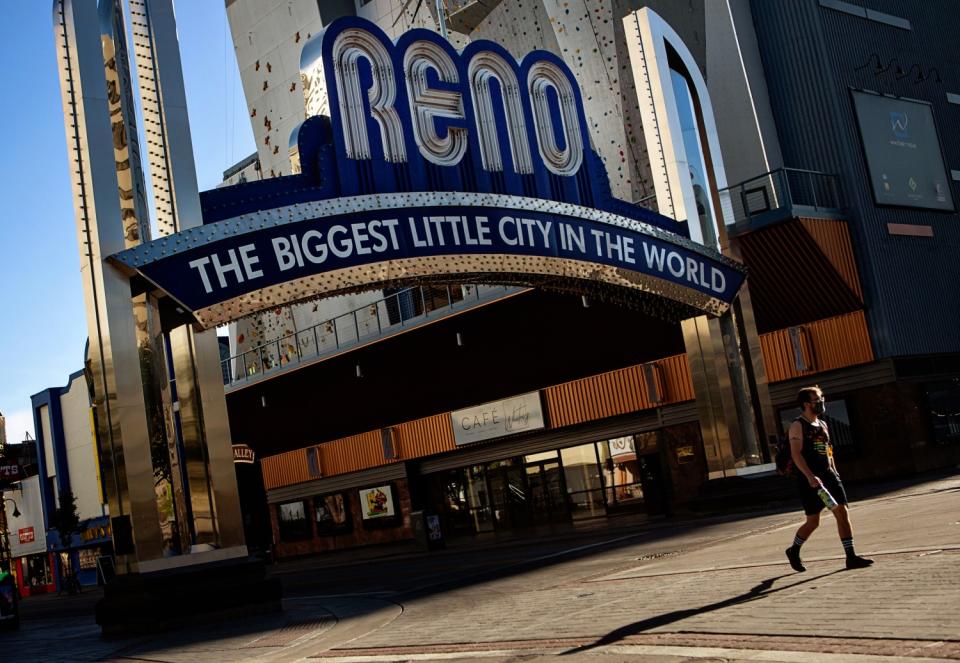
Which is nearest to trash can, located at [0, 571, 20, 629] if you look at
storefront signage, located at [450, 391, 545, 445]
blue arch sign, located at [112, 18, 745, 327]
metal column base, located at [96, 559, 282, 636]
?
metal column base, located at [96, 559, 282, 636]

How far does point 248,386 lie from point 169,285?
24.0 metres

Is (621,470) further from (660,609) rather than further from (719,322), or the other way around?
(660,609)

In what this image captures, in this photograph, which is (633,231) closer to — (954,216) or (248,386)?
(954,216)

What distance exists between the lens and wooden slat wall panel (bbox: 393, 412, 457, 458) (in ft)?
122

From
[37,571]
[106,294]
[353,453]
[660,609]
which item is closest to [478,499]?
[353,453]

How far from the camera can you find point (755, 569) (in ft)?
34.4

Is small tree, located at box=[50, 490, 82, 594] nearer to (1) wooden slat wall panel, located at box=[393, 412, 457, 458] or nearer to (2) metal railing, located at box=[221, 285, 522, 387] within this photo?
(2) metal railing, located at box=[221, 285, 522, 387]

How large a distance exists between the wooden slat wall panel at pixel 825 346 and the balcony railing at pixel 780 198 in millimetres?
2700

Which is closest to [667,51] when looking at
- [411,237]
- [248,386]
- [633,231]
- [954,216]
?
[633,231]

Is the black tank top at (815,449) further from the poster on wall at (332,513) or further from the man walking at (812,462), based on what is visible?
the poster on wall at (332,513)

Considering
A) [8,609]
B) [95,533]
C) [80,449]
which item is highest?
[80,449]

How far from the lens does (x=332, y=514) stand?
4431 centimetres

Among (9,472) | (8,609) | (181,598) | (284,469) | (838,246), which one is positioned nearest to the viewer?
(181,598)

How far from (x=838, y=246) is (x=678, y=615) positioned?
19472 mm
